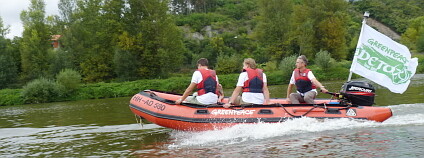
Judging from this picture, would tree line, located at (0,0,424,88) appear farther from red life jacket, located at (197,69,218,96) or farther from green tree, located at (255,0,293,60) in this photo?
red life jacket, located at (197,69,218,96)

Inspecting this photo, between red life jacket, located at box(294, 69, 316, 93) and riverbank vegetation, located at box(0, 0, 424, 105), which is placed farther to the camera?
riverbank vegetation, located at box(0, 0, 424, 105)

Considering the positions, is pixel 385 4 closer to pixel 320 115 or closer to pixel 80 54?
pixel 80 54

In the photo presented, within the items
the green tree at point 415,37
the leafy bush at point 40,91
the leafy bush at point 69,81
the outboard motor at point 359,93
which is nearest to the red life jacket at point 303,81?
the outboard motor at point 359,93

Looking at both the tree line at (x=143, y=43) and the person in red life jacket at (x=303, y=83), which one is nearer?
the person in red life jacket at (x=303, y=83)

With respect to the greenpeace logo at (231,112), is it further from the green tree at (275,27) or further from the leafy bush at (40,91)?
the green tree at (275,27)

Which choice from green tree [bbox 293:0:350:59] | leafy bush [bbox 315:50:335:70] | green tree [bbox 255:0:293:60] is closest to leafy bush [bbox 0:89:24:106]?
green tree [bbox 255:0:293:60]

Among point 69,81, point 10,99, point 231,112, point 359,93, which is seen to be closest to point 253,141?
point 231,112

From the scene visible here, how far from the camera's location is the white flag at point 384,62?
8805 millimetres

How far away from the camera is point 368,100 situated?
29.0ft

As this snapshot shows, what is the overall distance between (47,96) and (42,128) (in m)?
17.2

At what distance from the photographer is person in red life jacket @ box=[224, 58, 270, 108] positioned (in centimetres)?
873

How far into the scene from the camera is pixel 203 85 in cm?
894

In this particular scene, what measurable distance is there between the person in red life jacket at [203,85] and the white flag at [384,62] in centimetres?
293

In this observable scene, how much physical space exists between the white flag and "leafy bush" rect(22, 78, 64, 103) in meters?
23.4
